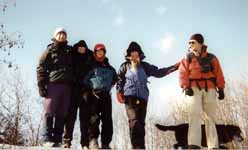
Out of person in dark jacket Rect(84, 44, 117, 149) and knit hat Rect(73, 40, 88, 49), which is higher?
knit hat Rect(73, 40, 88, 49)

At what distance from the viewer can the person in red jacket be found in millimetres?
6664

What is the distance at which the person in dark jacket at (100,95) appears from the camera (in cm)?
673

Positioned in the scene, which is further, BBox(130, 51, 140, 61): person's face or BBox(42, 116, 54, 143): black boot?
BBox(130, 51, 140, 61): person's face

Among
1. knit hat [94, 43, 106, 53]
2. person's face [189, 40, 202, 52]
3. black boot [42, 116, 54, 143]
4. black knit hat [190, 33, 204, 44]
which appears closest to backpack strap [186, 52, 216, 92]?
person's face [189, 40, 202, 52]

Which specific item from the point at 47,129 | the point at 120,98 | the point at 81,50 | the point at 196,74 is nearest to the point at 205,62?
the point at 196,74

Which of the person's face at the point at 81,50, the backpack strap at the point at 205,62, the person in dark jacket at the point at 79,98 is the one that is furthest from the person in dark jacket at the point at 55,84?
the backpack strap at the point at 205,62

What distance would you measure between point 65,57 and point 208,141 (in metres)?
3.09

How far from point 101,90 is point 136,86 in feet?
2.26

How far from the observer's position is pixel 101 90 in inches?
275

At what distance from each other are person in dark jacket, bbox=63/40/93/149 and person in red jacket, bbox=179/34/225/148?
184 centimetres

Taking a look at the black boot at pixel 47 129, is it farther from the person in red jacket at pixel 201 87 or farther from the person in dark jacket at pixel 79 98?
the person in red jacket at pixel 201 87

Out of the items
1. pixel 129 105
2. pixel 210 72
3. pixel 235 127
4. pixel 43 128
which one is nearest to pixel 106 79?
pixel 129 105

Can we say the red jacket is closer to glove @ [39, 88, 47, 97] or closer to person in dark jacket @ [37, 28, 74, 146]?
person in dark jacket @ [37, 28, 74, 146]

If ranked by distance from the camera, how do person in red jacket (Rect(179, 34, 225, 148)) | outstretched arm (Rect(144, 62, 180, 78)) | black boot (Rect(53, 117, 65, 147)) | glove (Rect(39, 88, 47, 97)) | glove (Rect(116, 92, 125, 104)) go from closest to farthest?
person in red jacket (Rect(179, 34, 225, 148)), black boot (Rect(53, 117, 65, 147)), glove (Rect(39, 88, 47, 97)), glove (Rect(116, 92, 125, 104)), outstretched arm (Rect(144, 62, 180, 78))
